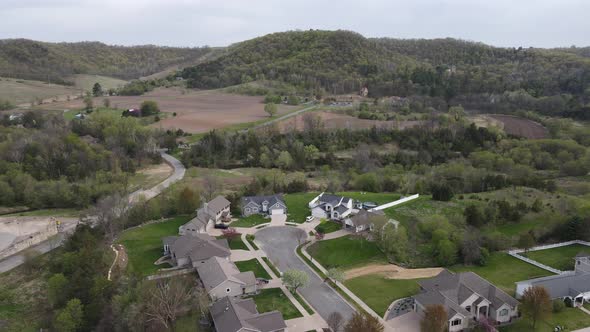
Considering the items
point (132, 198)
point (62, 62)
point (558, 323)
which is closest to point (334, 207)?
point (558, 323)

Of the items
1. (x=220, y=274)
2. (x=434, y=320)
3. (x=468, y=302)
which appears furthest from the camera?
(x=220, y=274)

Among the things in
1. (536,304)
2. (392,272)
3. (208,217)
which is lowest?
(392,272)

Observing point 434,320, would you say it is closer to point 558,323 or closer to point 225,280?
point 558,323

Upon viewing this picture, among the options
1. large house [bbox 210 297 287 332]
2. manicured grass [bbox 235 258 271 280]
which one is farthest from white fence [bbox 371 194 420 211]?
large house [bbox 210 297 287 332]

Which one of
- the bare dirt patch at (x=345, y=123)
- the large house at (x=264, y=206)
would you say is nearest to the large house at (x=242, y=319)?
the large house at (x=264, y=206)

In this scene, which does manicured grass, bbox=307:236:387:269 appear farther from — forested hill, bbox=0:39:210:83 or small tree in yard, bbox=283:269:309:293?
forested hill, bbox=0:39:210:83

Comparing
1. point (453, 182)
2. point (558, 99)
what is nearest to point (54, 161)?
point (453, 182)

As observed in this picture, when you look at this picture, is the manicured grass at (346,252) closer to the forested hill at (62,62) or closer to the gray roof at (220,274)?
the gray roof at (220,274)
